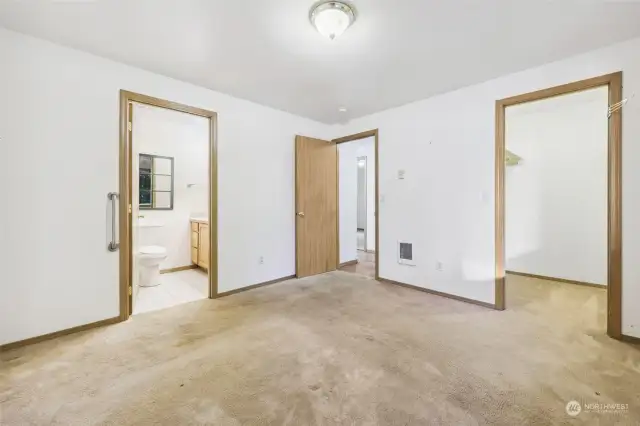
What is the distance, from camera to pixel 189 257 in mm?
4879

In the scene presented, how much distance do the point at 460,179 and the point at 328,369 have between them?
2.48 m

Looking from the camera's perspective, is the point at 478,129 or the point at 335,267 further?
the point at 335,267

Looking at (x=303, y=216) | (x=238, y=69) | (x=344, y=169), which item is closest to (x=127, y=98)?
(x=238, y=69)

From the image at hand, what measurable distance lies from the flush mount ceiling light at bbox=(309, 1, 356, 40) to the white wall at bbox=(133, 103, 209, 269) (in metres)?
2.93

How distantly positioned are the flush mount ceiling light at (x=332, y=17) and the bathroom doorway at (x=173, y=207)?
1809mm

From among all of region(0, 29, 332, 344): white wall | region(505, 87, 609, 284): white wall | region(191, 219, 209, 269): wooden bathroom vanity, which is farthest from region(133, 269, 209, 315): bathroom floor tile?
region(505, 87, 609, 284): white wall

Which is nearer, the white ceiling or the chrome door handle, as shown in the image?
the white ceiling

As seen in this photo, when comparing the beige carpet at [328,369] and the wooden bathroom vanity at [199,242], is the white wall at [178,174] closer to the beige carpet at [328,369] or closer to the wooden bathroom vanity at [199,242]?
the wooden bathroom vanity at [199,242]

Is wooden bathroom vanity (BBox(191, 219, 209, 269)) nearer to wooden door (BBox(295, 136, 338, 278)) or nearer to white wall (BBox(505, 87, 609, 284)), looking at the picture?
wooden door (BBox(295, 136, 338, 278))

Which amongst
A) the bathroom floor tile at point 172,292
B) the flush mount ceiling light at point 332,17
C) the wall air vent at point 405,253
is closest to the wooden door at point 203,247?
the bathroom floor tile at point 172,292

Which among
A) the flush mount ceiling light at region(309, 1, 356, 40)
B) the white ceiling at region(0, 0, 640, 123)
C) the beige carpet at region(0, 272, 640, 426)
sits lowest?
the beige carpet at region(0, 272, 640, 426)

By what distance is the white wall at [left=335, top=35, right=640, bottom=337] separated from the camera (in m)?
2.29

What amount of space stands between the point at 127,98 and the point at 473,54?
311cm

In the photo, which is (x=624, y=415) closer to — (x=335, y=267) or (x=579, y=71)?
(x=579, y=71)
